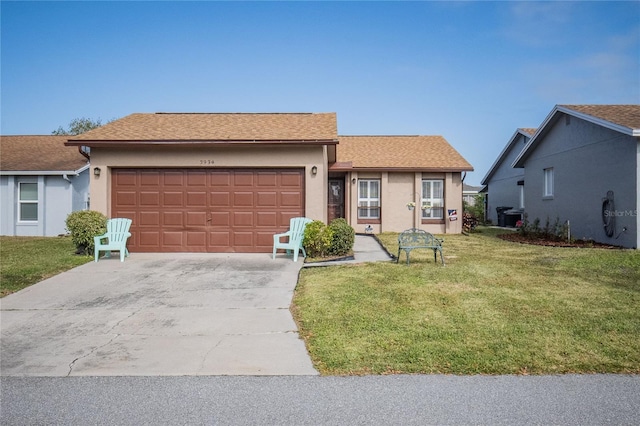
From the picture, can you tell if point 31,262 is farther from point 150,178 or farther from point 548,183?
point 548,183

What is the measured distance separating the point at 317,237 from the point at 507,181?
63.1 feet

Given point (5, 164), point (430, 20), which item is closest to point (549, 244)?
point (430, 20)

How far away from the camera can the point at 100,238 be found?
10656 millimetres

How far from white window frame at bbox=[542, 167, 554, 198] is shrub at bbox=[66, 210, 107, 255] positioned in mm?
16315

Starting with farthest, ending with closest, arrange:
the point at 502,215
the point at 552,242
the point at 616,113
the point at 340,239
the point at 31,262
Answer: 1. the point at 502,215
2. the point at 552,242
3. the point at 616,113
4. the point at 340,239
5. the point at 31,262

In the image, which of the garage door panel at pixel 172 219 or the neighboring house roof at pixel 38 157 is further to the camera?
the neighboring house roof at pixel 38 157

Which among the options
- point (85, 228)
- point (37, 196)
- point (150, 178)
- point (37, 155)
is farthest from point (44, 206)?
point (150, 178)

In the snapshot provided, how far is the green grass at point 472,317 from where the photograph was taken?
4.13m

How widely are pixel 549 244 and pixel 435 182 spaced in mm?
6183

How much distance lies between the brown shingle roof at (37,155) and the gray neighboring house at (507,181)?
22.2 m

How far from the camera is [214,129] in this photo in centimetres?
1269

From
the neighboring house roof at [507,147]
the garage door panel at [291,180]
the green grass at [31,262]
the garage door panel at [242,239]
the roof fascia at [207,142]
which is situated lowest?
the green grass at [31,262]

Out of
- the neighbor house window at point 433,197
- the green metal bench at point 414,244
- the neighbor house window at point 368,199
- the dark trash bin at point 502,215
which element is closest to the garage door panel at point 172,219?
the green metal bench at point 414,244

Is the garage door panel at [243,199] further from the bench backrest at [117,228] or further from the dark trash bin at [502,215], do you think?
the dark trash bin at [502,215]
